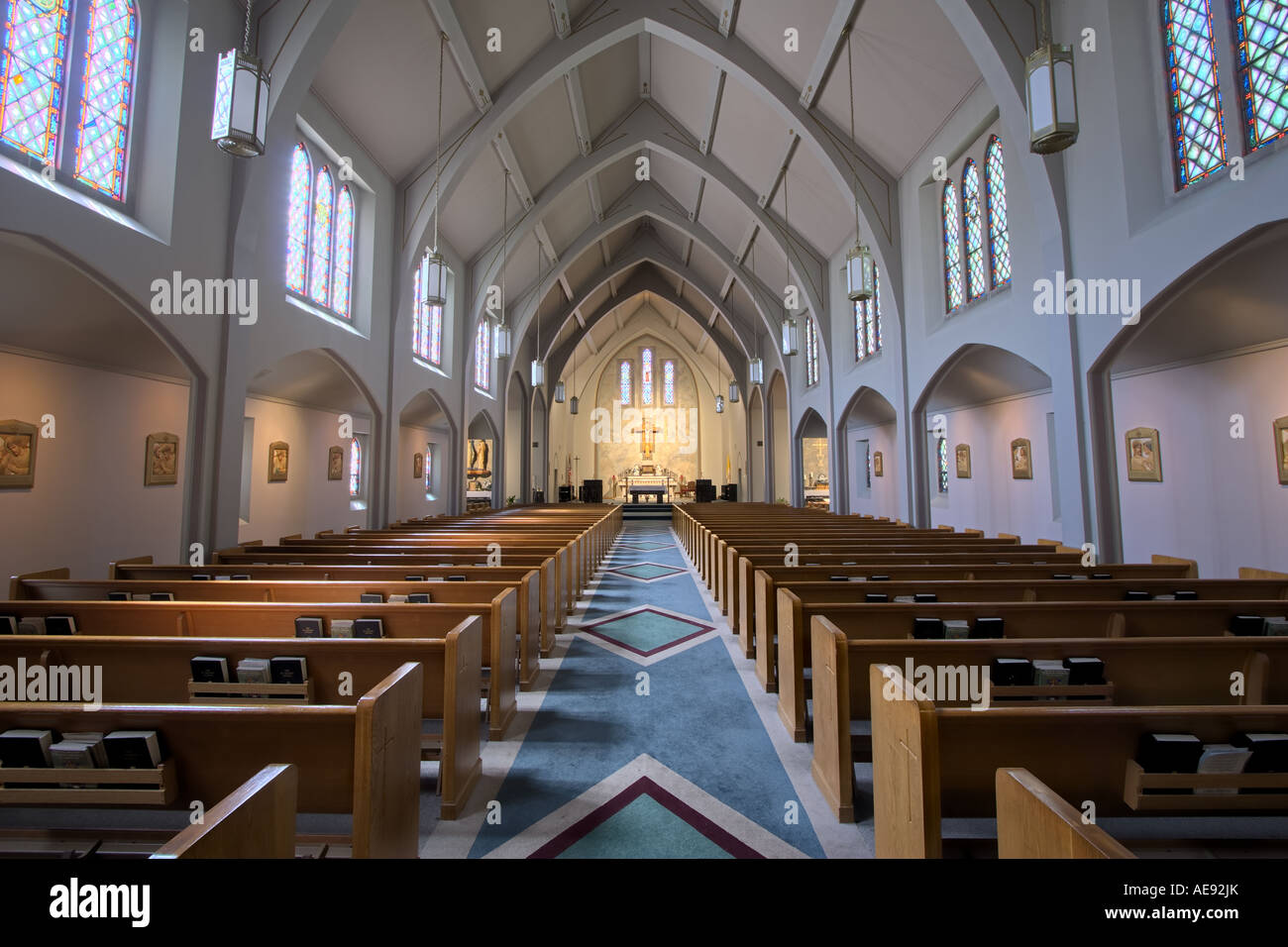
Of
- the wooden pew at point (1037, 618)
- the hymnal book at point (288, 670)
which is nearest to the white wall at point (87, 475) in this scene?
the hymnal book at point (288, 670)

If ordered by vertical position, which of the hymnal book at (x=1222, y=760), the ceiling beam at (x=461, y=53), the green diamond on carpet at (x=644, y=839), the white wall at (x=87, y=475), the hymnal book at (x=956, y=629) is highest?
the ceiling beam at (x=461, y=53)

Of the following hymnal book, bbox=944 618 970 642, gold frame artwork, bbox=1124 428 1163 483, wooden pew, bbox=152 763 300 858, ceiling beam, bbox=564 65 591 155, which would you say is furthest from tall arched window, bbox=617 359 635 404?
wooden pew, bbox=152 763 300 858

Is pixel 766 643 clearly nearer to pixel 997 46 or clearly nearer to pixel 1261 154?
pixel 1261 154

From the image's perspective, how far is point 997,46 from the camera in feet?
18.3

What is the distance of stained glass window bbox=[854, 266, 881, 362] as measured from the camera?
1039 cm

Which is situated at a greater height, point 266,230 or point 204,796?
point 266,230

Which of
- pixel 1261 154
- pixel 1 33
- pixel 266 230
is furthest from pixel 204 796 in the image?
pixel 1261 154

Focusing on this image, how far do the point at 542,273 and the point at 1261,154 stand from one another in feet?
43.2

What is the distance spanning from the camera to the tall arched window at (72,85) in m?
3.97

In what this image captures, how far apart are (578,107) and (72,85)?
7.49 meters

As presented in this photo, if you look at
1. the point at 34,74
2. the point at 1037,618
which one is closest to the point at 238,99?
the point at 34,74

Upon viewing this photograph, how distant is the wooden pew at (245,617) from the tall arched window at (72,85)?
3.43 meters

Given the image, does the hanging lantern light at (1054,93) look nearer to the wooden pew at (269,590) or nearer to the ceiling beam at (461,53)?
the wooden pew at (269,590)
